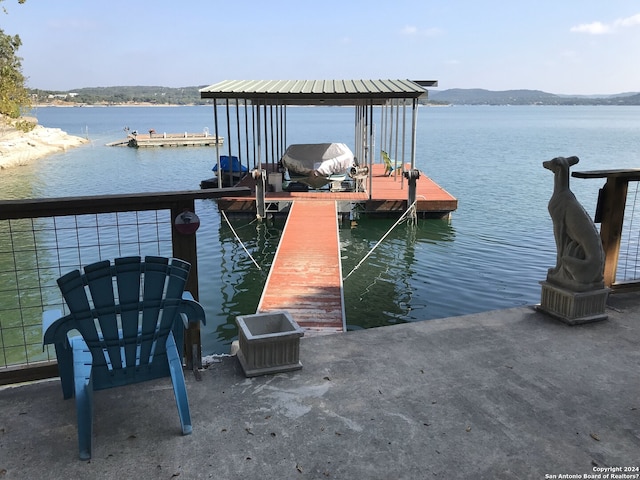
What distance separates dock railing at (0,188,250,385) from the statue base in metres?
3.04

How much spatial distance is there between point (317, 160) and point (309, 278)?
32.8 ft

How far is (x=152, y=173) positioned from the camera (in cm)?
2756

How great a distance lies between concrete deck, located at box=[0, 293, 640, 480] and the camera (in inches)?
112

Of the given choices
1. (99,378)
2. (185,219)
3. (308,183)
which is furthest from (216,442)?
(308,183)

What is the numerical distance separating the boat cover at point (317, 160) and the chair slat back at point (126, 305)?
13843 millimetres

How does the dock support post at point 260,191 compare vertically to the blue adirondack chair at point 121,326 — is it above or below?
below

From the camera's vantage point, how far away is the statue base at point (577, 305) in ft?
15.7

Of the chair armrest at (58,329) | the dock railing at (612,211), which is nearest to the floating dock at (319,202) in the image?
the dock railing at (612,211)

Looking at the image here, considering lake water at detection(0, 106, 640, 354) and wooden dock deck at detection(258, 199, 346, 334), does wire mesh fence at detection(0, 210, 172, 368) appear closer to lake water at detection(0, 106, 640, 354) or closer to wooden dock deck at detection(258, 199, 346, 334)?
lake water at detection(0, 106, 640, 354)

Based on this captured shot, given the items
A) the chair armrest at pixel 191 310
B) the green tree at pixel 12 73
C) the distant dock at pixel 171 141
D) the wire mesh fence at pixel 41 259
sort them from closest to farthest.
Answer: the chair armrest at pixel 191 310
the wire mesh fence at pixel 41 259
the green tree at pixel 12 73
the distant dock at pixel 171 141

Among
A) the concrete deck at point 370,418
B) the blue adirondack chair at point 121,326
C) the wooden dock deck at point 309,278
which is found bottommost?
the wooden dock deck at point 309,278

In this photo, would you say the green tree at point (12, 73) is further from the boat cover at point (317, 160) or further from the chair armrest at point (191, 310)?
the chair armrest at point (191, 310)

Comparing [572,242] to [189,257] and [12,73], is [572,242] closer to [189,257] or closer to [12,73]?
[189,257]

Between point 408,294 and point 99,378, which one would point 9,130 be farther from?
point 99,378
